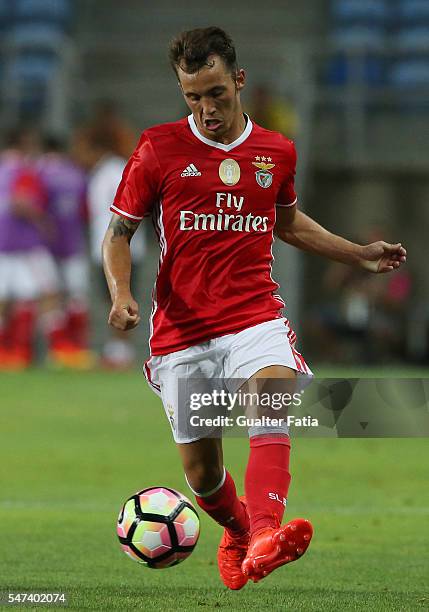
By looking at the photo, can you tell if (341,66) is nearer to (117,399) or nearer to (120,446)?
(117,399)

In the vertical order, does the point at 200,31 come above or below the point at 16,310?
above

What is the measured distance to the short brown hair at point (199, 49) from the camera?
17.6 feet

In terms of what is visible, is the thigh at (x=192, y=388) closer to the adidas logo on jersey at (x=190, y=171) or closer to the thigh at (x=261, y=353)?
the thigh at (x=261, y=353)

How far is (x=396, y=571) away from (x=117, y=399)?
7.74m

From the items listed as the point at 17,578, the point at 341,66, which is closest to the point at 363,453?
the point at 17,578

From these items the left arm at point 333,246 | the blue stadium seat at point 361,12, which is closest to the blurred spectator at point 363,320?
the blue stadium seat at point 361,12

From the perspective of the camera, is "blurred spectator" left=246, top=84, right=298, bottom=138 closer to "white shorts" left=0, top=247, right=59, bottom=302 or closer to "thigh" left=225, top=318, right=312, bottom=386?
"white shorts" left=0, top=247, right=59, bottom=302

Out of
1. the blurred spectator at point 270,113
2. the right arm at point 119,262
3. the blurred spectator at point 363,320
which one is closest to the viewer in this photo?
the right arm at point 119,262

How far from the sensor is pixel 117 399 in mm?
13703

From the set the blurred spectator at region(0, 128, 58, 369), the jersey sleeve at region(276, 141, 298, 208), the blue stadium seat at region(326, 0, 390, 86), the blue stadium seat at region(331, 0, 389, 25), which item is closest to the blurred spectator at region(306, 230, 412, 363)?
the blue stadium seat at region(326, 0, 390, 86)

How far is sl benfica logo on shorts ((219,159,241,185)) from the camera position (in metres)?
5.55

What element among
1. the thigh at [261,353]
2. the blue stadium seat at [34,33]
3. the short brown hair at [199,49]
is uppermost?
the short brown hair at [199,49]

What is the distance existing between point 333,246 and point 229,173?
685 millimetres

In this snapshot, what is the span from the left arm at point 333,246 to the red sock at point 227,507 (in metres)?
1.05
